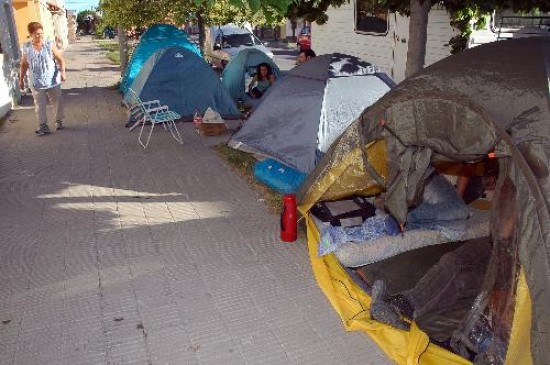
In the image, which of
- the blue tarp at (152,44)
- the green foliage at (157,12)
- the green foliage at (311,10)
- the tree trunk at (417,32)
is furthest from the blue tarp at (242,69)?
the tree trunk at (417,32)

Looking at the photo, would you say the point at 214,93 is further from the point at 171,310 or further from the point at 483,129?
the point at 483,129

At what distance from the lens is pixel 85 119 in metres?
10.6

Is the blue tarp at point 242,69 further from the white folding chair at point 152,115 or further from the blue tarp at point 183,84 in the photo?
the white folding chair at point 152,115

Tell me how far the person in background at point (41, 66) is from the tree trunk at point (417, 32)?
624cm

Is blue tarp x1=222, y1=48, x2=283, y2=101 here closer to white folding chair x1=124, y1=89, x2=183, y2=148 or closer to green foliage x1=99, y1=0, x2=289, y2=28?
green foliage x1=99, y1=0, x2=289, y2=28

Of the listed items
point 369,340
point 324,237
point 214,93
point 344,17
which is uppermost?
point 344,17

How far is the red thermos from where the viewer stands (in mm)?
4930

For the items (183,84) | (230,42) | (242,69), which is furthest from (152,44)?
(230,42)

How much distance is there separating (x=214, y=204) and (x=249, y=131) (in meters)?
1.61

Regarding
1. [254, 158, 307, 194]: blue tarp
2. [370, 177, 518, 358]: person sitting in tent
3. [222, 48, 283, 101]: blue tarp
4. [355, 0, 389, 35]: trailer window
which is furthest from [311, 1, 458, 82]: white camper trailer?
[370, 177, 518, 358]: person sitting in tent

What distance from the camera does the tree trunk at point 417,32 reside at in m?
5.84

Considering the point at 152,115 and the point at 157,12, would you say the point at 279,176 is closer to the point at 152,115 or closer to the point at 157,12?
the point at 152,115

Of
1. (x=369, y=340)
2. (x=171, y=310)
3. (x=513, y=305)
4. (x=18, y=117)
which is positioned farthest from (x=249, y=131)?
(x=18, y=117)

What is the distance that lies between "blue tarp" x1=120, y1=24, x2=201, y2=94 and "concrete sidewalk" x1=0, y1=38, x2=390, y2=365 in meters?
4.58
